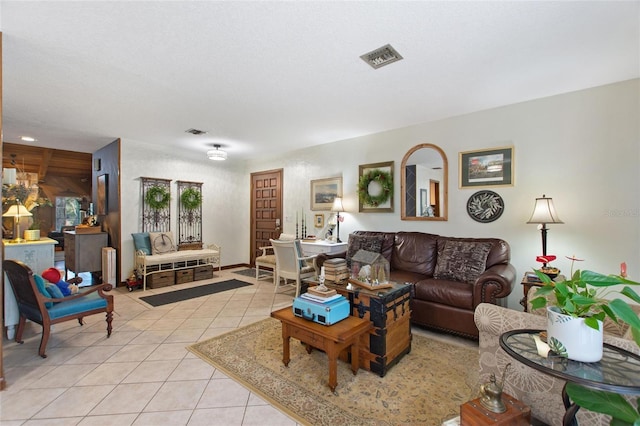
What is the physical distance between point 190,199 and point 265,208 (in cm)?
159

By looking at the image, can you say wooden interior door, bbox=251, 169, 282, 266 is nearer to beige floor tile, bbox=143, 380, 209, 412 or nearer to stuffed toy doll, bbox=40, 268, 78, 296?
stuffed toy doll, bbox=40, 268, 78, 296

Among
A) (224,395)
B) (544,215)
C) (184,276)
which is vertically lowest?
(224,395)

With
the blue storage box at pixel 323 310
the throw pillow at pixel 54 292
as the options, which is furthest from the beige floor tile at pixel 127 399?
the throw pillow at pixel 54 292

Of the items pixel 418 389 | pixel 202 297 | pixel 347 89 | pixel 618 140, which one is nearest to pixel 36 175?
pixel 202 297

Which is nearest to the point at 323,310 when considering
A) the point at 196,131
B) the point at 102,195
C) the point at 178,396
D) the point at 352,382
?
the point at 352,382

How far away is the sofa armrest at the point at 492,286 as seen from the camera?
2.72 m

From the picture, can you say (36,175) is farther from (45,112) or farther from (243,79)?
(243,79)

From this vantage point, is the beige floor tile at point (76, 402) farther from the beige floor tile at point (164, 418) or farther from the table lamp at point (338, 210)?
the table lamp at point (338, 210)

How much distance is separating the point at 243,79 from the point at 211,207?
4.22 m

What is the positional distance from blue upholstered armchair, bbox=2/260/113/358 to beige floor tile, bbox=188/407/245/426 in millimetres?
1801

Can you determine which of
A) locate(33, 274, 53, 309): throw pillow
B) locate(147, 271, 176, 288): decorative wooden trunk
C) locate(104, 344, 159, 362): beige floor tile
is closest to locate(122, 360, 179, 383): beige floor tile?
locate(104, 344, 159, 362): beige floor tile

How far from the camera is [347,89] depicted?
3.04 meters

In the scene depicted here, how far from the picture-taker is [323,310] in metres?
2.21

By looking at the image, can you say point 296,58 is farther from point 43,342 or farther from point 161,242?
point 161,242
